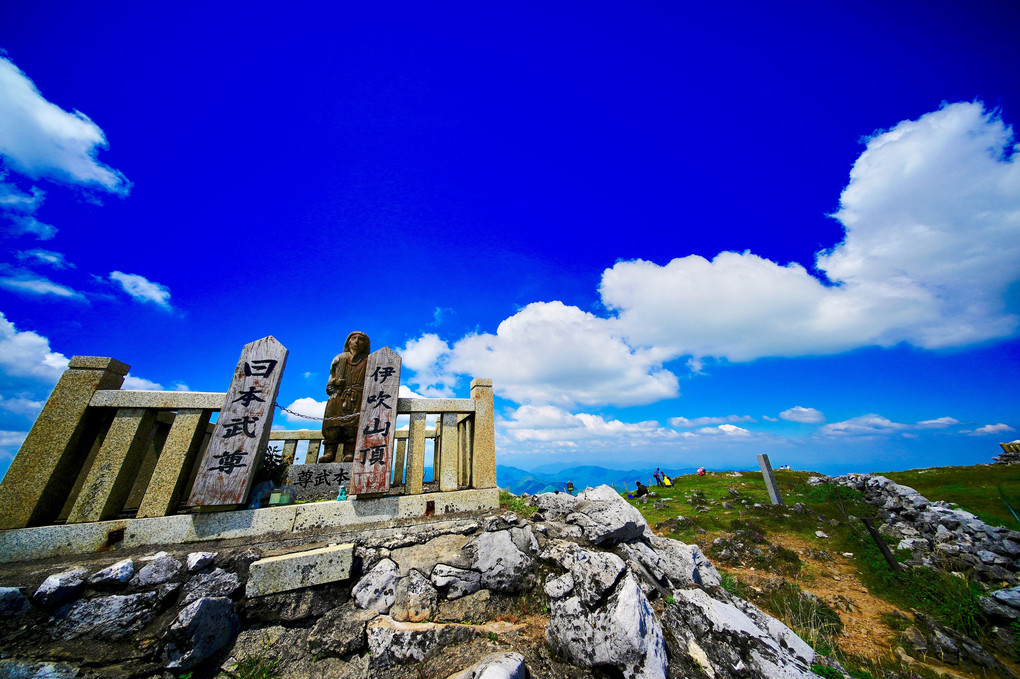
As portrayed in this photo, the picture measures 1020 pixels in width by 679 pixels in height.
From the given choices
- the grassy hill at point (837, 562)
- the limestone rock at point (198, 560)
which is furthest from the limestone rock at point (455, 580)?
the grassy hill at point (837, 562)

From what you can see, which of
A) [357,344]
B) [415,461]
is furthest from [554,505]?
[357,344]

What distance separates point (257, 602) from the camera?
5.15 m

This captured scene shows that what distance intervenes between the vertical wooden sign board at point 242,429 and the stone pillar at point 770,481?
25887 mm

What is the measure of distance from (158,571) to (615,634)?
257 inches

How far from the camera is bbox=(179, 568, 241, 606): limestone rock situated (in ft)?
16.1

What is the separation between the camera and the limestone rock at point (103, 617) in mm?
4328

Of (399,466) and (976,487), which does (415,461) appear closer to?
(399,466)

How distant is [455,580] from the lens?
5.79 meters

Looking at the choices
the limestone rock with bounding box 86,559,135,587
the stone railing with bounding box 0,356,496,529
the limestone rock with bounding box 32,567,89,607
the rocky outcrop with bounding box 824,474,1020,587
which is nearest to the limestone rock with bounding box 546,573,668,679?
the limestone rock with bounding box 86,559,135,587

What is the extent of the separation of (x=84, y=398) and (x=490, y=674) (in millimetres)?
7743

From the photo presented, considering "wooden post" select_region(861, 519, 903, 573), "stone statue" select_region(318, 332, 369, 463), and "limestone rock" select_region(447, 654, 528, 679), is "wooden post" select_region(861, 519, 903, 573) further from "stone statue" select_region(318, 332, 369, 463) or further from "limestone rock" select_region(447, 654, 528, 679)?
"stone statue" select_region(318, 332, 369, 463)

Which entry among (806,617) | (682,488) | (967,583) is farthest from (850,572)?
(682,488)

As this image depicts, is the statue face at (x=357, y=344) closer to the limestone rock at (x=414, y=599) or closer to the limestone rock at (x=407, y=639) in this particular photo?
the limestone rock at (x=414, y=599)

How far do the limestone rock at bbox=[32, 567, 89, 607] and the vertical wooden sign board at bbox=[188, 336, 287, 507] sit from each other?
1.29 m
